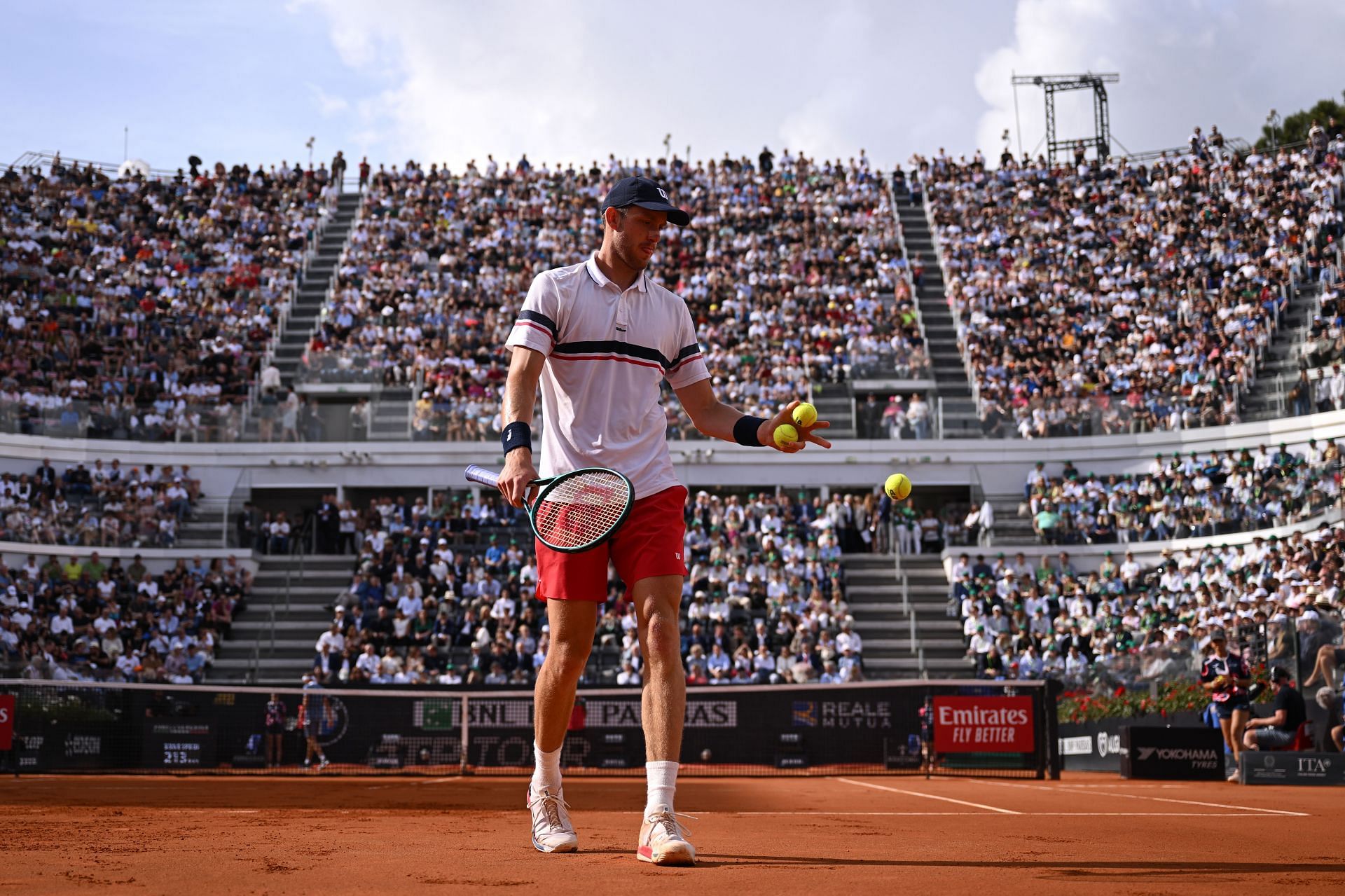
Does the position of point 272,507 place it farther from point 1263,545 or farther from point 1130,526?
point 1263,545

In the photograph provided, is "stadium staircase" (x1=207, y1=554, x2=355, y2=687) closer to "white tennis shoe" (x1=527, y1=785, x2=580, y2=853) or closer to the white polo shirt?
"white tennis shoe" (x1=527, y1=785, x2=580, y2=853)

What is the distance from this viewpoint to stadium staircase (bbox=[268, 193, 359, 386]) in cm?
3919

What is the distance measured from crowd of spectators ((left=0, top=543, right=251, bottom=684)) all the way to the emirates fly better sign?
1507 cm

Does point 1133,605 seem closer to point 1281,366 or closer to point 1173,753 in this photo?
point 1281,366

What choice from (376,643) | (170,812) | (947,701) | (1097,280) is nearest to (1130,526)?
(1097,280)

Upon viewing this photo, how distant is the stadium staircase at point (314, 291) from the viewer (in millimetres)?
39188

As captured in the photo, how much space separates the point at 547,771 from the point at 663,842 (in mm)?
907

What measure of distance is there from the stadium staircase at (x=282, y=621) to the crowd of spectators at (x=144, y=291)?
4.12 m

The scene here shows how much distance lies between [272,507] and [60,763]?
16.8m

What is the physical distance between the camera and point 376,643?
28672 millimetres

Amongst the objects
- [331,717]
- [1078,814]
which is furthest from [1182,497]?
[1078,814]

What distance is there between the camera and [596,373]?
647 centimetres

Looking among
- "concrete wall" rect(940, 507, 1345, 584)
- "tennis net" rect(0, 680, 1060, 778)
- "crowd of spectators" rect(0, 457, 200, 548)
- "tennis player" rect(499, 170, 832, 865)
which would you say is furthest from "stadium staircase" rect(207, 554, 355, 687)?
"tennis player" rect(499, 170, 832, 865)

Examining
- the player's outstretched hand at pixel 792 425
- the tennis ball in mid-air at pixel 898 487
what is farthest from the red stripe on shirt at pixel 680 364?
the tennis ball in mid-air at pixel 898 487
